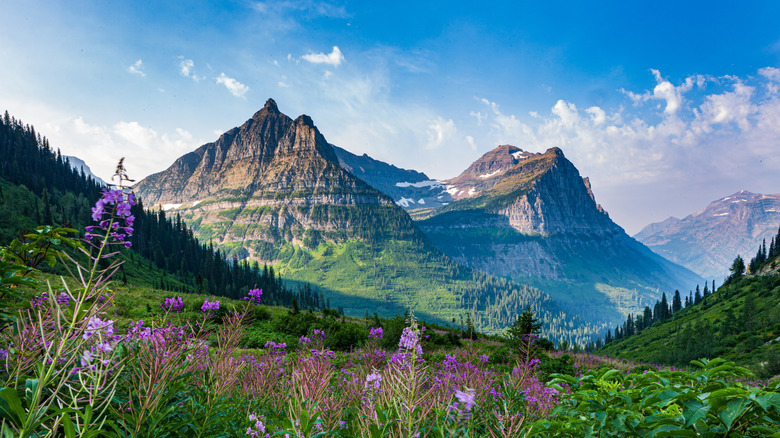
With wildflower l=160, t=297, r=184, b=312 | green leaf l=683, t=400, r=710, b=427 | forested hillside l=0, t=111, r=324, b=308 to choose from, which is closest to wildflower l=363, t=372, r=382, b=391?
green leaf l=683, t=400, r=710, b=427

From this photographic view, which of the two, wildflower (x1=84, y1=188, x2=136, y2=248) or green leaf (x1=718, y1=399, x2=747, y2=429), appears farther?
green leaf (x1=718, y1=399, x2=747, y2=429)

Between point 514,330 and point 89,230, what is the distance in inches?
729

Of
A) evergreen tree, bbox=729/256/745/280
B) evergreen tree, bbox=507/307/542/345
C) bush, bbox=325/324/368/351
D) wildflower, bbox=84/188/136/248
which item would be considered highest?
wildflower, bbox=84/188/136/248

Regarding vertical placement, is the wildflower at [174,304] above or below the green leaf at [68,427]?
below

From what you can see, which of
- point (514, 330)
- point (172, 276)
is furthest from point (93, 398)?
point (172, 276)

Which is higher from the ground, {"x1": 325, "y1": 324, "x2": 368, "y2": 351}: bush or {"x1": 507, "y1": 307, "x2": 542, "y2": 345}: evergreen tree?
{"x1": 507, "y1": 307, "x2": 542, "y2": 345}: evergreen tree

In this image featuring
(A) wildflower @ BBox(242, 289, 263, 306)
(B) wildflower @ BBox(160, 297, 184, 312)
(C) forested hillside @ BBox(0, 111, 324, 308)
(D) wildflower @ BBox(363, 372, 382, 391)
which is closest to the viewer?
(D) wildflower @ BBox(363, 372, 382, 391)

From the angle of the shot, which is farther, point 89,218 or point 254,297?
point 89,218

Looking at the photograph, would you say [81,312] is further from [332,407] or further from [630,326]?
[630,326]

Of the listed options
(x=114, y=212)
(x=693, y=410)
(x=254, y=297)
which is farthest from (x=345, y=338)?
(x=114, y=212)

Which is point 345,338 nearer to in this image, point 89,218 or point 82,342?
point 82,342

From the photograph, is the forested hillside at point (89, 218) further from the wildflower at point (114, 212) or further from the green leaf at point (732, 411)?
the green leaf at point (732, 411)

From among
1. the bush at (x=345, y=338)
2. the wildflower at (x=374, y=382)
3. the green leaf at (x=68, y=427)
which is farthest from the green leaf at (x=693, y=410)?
the bush at (x=345, y=338)

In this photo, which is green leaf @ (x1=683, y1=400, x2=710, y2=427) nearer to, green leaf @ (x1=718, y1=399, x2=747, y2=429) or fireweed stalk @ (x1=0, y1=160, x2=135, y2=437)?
green leaf @ (x1=718, y1=399, x2=747, y2=429)
